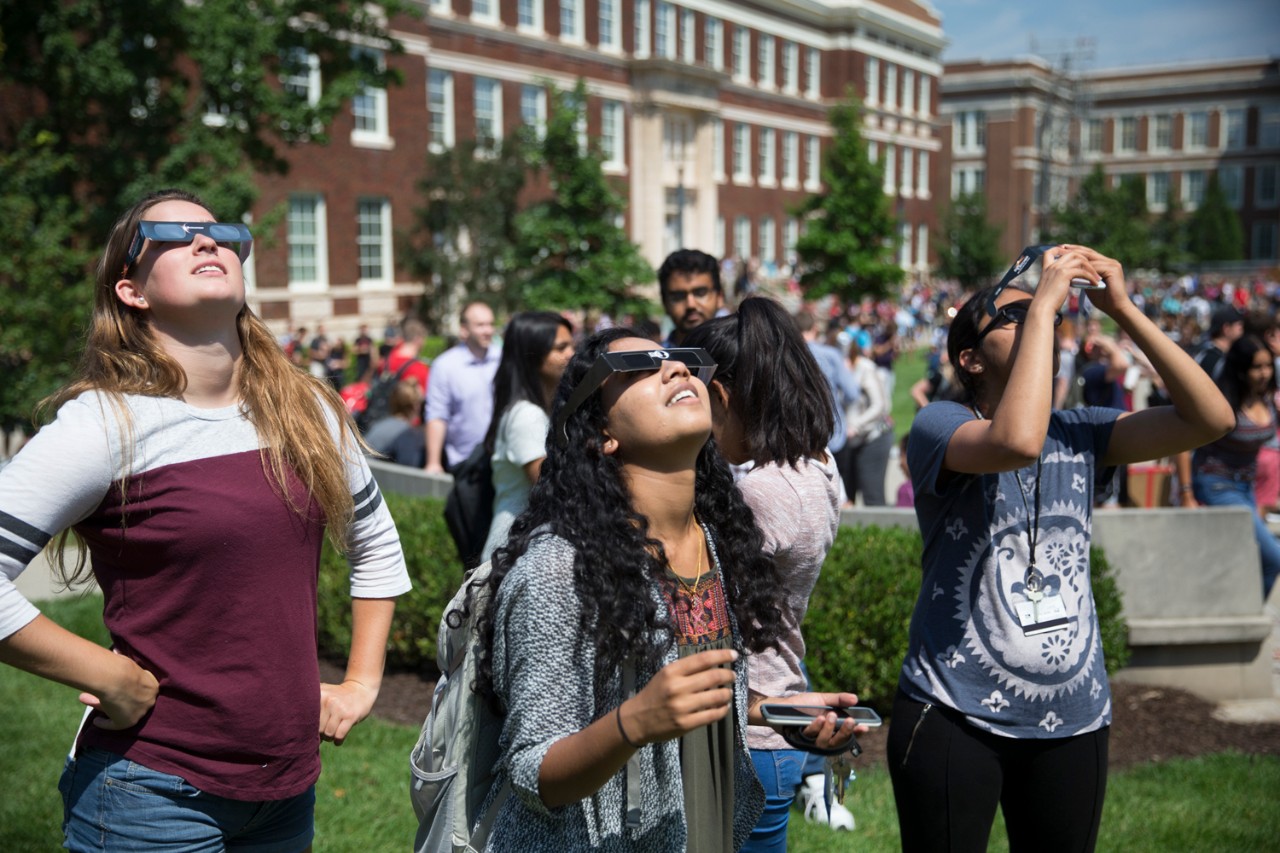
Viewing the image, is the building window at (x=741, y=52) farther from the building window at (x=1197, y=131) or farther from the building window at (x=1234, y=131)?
the building window at (x=1234, y=131)

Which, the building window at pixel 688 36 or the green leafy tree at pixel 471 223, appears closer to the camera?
the green leafy tree at pixel 471 223

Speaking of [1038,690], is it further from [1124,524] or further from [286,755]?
[1124,524]

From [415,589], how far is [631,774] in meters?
4.72

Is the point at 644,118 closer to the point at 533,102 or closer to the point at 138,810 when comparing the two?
the point at 533,102

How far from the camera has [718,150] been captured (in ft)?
172

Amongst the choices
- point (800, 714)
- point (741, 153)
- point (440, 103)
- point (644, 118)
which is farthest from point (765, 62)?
point (800, 714)

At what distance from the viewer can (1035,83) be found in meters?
77.4

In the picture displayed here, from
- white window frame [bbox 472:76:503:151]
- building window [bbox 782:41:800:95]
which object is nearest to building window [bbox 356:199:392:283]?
white window frame [bbox 472:76:503:151]

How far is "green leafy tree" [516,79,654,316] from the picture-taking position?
1065 inches

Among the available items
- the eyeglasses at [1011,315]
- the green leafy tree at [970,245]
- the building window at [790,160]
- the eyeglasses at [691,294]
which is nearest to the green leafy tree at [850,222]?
the building window at [790,160]

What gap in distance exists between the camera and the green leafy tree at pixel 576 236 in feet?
88.7

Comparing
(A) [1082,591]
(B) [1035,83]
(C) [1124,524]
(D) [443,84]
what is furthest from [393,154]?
(B) [1035,83]

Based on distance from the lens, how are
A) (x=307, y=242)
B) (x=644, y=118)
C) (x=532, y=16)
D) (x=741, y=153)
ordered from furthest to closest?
(x=741, y=153) < (x=644, y=118) < (x=532, y=16) < (x=307, y=242)

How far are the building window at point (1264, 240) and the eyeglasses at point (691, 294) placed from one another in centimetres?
9502
